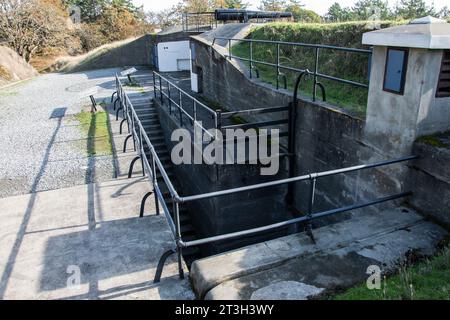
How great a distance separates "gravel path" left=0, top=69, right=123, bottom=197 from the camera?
6.57 metres

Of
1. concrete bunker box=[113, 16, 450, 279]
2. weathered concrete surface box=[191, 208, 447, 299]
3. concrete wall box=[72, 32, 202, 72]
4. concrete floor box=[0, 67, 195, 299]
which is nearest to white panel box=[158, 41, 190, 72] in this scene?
concrete wall box=[72, 32, 202, 72]

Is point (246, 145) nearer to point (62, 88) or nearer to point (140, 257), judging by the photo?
point (140, 257)

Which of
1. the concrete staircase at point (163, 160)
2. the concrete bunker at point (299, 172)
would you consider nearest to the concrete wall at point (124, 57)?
the concrete staircase at point (163, 160)

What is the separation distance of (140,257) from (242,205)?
3.62m

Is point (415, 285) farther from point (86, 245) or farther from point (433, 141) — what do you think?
point (86, 245)

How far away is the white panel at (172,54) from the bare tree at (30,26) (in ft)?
47.7

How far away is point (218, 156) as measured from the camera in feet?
22.3

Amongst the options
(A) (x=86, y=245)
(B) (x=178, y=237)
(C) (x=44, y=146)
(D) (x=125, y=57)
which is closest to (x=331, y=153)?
(B) (x=178, y=237)

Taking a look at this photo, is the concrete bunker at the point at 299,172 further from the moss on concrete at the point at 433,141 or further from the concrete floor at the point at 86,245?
the concrete floor at the point at 86,245

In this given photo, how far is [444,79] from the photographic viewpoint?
3.83 meters

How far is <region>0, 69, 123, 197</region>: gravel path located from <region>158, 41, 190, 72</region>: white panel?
6.22 metres

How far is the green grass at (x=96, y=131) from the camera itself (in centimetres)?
811

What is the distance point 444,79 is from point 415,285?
2.27m

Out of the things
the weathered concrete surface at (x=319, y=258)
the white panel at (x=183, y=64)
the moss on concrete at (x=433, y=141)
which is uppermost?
the moss on concrete at (x=433, y=141)
